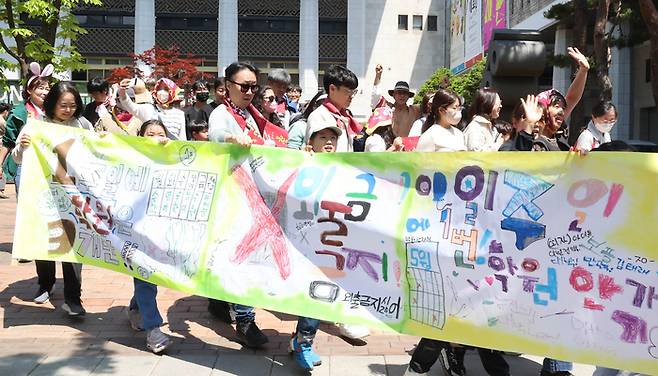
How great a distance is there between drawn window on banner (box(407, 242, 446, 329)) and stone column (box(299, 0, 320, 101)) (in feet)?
119

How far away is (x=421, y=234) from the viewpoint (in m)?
3.87

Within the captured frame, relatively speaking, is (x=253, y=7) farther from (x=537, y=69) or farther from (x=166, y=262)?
(x=166, y=262)

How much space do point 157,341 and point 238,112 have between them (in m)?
1.74

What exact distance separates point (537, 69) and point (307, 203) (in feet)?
15.2

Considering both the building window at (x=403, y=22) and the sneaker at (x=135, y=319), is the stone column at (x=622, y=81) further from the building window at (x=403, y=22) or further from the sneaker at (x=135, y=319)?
the sneaker at (x=135, y=319)

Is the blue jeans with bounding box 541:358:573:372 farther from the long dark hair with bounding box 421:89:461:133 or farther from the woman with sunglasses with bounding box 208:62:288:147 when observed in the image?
the woman with sunglasses with bounding box 208:62:288:147

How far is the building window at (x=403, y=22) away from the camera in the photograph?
42.8 meters

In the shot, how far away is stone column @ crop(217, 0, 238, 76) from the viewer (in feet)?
130

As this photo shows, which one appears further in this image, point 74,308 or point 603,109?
point 603,109

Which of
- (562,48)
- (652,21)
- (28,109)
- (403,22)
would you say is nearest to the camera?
(28,109)

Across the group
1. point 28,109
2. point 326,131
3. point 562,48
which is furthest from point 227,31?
point 326,131

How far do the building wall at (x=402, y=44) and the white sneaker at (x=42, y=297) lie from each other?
1420 inches

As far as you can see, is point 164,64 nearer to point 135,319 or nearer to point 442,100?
point 135,319

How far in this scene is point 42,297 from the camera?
5895 mm
